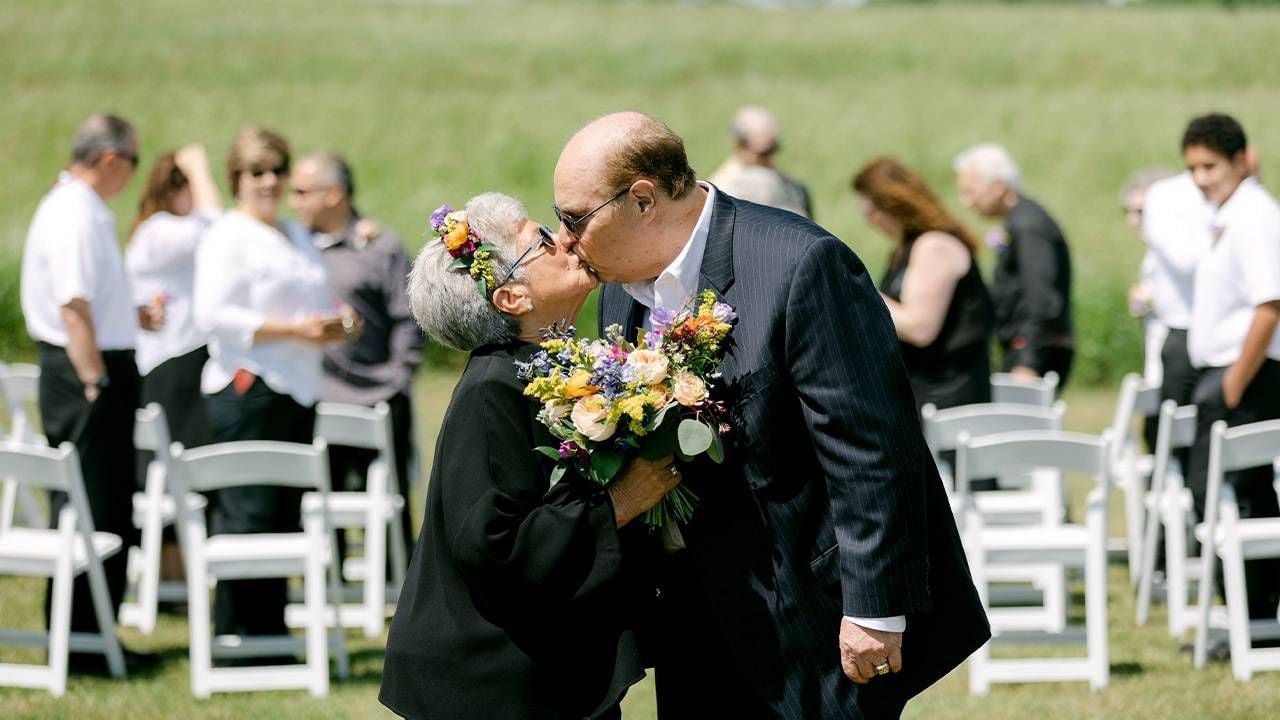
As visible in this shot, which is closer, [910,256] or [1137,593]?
[910,256]

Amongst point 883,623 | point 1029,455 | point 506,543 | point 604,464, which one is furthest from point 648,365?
point 1029,455

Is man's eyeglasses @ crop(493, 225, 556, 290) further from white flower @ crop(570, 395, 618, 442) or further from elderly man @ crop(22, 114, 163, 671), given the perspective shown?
elderly man @ crop(22, 114, 163, 671)

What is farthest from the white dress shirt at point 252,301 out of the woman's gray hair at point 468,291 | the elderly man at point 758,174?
the woman's gray hair at point 468,291

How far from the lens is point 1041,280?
9.93m

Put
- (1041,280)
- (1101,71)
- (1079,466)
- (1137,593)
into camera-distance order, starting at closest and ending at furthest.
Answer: (1079,466)
(1137,593)
(1041,280)
(1101,71)

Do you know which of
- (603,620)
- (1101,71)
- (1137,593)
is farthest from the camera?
(1101,71)

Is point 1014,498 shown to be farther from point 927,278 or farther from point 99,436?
point 99,436

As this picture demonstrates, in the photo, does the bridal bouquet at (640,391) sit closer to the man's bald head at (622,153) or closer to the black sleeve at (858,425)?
the black sleeve at (858,425)

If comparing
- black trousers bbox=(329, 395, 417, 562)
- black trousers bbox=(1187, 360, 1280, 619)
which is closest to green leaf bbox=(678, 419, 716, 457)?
black trousers bbox=(1187, 360, 1280, 619)

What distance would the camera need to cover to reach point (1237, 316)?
730cm

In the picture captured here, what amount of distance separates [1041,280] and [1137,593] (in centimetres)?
218

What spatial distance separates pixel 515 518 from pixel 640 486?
305mm

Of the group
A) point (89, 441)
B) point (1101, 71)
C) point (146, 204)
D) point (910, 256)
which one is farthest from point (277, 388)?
point (1101, 71)

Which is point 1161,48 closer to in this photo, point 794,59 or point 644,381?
point 794,59
